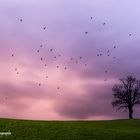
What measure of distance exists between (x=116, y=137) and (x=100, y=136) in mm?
2347

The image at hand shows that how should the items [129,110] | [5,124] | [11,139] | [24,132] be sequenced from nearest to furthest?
[11,139] < [24,132] < [5,124] < [129,110]

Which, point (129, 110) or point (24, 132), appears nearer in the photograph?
point (24, 132)

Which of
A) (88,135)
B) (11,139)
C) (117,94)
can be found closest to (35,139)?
(11,139)

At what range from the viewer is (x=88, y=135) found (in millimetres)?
60219

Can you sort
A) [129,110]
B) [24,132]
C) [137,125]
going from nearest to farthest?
1. [24,132]
2. [137,125]
3. [129,110]

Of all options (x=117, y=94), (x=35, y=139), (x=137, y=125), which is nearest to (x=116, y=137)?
(x=35, y=139)

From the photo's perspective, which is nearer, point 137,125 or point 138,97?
point 137,125

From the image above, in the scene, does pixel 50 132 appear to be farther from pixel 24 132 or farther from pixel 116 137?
pixel 116 137

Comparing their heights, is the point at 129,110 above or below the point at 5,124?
above

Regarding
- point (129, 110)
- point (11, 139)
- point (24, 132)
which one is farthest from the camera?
point (129, 110)

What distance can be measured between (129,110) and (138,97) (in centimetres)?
473

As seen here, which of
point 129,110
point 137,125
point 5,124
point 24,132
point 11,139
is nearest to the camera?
point 11,139

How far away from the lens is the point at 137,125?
88.4m

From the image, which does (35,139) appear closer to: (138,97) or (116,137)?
(116,137)
